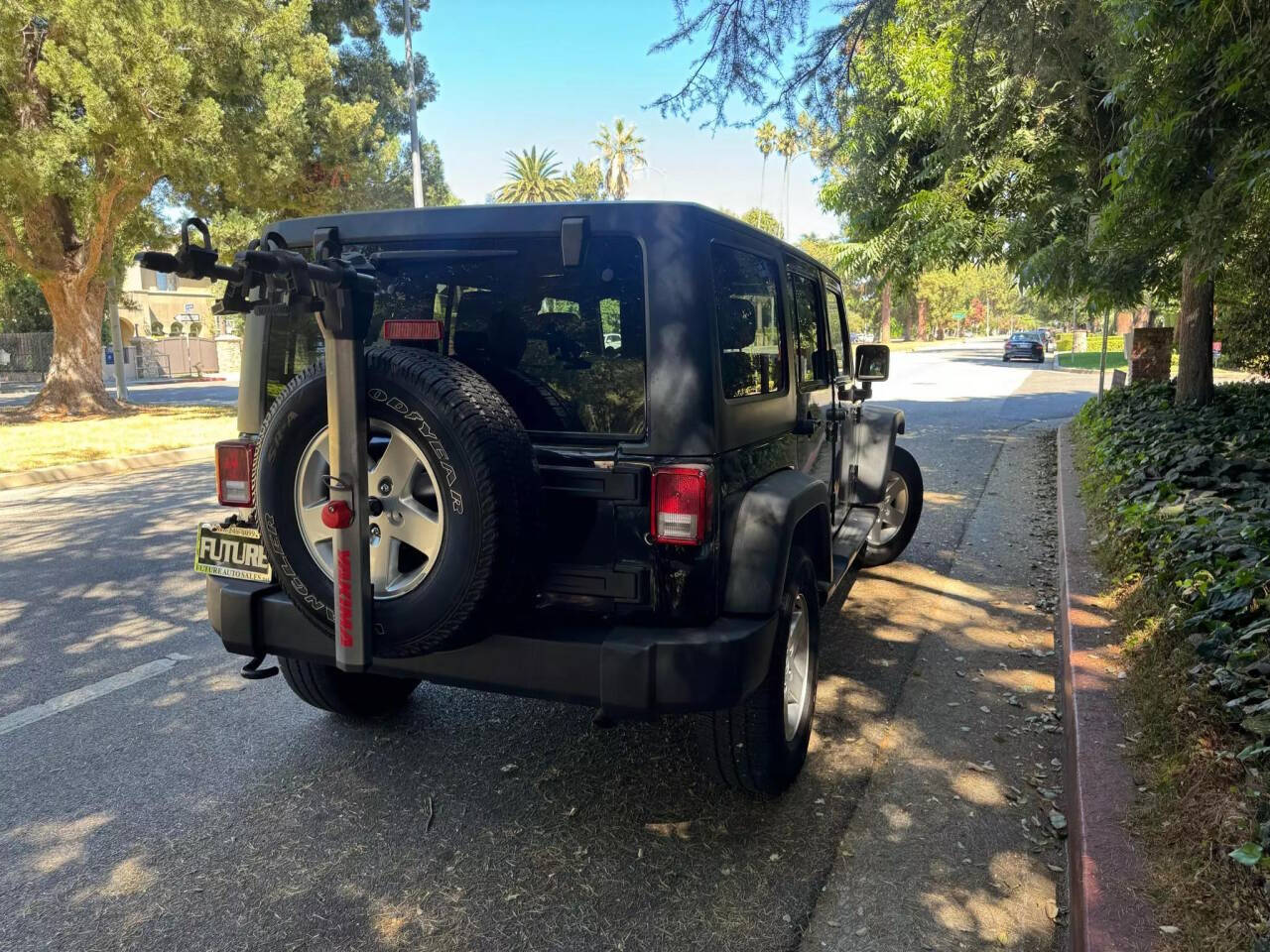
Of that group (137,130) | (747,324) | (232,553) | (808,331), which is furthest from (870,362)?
(137,130)

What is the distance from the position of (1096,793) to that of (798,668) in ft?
3.50

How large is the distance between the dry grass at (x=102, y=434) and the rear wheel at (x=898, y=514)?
34.1 feet

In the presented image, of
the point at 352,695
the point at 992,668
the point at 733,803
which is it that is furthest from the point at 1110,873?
the point at 352,695

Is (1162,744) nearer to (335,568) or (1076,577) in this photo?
(1076,577)

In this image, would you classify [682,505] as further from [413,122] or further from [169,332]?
[169,332]

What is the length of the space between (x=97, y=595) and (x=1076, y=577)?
6101 millimetres

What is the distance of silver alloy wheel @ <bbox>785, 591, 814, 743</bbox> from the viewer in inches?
127

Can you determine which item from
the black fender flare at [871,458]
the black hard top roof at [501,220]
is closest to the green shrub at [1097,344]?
the black fender flare at [871,458]

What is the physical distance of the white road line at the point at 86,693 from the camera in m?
3.80

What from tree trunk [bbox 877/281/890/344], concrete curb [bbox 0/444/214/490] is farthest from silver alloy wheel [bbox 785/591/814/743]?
tree trunk [bbox 877/281/890/344]

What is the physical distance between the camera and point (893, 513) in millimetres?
6172

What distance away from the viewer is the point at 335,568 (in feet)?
8.28

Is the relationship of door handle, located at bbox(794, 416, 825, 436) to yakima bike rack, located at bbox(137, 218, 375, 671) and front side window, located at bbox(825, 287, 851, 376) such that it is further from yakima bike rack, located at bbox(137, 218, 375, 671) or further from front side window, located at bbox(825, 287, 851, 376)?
yakima bike rack, located at bbox(137, 218, 375, 671)

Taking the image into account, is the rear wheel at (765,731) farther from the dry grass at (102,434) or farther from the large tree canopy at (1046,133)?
the dry grass at (102,434)
